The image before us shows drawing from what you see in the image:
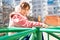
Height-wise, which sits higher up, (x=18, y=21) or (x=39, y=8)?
(x=39, y=8)

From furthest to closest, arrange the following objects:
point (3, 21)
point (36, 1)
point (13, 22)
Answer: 1. point (36, 1)
2. point (3, 21)
3. point (13, 22)

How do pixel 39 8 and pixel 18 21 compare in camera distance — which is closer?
pixel 18 21

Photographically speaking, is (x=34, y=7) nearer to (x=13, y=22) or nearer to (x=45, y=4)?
(x=45, y=4)

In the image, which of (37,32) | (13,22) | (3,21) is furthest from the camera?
(3,21)

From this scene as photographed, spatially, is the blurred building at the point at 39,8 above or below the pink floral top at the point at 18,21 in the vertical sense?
above

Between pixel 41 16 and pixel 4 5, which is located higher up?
pixel 4 5

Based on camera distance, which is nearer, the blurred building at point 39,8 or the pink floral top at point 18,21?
the pink floral top at point 18,21

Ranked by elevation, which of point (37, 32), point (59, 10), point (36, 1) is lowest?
point (37, 32)

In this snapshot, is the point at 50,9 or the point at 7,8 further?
the point at 50,9

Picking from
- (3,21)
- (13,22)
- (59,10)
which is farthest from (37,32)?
(59,10)

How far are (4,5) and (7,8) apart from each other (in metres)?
0.05

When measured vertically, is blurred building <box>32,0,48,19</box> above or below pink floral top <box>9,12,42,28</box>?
above

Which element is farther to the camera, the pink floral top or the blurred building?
the blurred building

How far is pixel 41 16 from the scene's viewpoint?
189 cm
